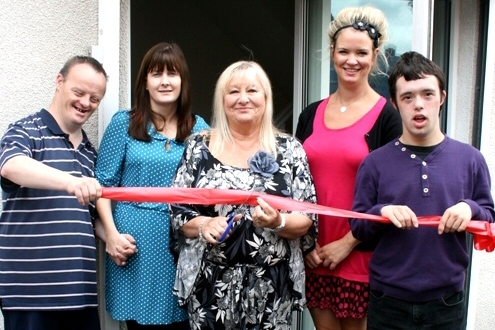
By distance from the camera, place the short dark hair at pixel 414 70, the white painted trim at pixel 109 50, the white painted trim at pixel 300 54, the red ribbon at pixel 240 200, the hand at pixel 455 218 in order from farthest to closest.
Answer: the white painted trim at pixel 300 54, the white painted trim at pixel 109 50, the short dark hair at pixel 414 70, the red ribbon at pixel 240 200, the hand at pixel 455 218

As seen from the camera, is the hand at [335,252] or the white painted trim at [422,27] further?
the white painted trim at [422,27]

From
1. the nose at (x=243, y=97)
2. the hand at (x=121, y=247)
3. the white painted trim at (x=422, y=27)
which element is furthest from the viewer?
the white painted trim at (x=422, y=27)

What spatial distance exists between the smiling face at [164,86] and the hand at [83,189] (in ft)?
2.13

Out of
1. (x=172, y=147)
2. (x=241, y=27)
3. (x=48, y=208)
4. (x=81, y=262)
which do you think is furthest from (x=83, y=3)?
(x=241, y=27)

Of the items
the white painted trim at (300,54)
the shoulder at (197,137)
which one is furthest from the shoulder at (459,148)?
the white painted trim at (300,54)

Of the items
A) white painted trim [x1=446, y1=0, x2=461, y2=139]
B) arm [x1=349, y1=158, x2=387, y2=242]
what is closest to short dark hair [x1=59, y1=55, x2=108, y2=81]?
arm [x1=349, y1=158, x2=387, y2=242]

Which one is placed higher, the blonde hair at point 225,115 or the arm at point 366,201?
the blonde hair at point 225,115

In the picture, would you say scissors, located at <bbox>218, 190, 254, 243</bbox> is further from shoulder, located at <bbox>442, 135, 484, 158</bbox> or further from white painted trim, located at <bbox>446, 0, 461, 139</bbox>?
white painted trim, located at <bbox>446, 0, 461, 139</bbox>

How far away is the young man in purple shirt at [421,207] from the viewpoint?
2.70m

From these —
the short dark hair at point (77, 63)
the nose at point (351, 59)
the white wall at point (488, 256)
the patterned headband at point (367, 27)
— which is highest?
the patterned headband at point (367, 27)

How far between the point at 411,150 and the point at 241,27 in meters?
4.94

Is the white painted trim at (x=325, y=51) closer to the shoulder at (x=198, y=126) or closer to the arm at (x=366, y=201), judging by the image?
the shoulder at (x=198, y=126)

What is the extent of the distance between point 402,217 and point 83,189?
135 centimetres

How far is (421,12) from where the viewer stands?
12.1 ft
